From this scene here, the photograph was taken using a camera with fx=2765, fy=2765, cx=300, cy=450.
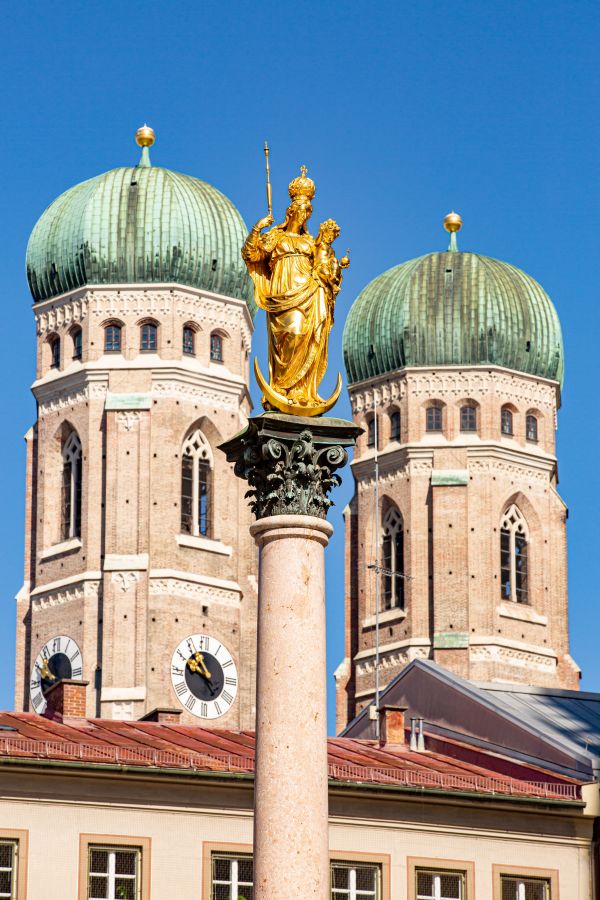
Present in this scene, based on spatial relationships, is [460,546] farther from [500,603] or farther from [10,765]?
[10,765]

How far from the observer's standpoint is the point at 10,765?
128 ft

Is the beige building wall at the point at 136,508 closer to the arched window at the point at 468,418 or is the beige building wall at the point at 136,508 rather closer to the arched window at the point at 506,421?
the arched window at the point at 468,418

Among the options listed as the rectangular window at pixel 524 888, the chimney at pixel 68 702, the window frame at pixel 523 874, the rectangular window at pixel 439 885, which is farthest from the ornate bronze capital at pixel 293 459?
the chimney at pixel 68 702

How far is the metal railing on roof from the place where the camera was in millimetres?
40219

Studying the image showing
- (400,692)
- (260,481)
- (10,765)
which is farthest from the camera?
(400,692)

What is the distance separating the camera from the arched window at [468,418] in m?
95.9

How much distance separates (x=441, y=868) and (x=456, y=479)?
5225 cm

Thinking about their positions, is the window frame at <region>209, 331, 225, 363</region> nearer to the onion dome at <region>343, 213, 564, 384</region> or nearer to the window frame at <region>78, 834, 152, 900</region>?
the onion dome at <region>343, 213, 564, 384</region>

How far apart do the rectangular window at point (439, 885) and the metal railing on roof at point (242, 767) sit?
133cm

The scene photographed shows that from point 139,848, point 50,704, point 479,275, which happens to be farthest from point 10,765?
point 479,275

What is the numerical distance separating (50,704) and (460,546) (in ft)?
149

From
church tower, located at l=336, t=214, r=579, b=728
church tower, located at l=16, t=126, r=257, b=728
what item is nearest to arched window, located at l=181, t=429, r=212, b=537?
church tower, located at l=16, t=126, r=257, b=728

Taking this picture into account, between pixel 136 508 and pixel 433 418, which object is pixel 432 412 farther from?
pixel 136 508

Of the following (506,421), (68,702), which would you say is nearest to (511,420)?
(506,421)
